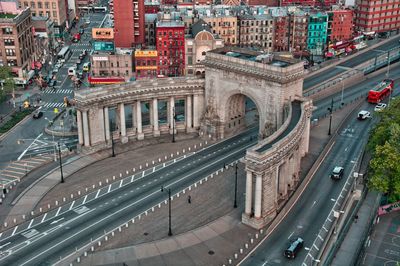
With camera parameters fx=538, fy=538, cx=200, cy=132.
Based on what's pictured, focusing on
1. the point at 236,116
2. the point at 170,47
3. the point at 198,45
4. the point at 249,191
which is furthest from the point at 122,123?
the point at 198,45

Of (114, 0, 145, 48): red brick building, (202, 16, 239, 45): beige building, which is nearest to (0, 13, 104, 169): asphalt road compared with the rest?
(114, 0, 145, 48): red brick building

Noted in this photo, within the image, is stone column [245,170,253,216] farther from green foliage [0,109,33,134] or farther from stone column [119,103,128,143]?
green foliage [0,109,33,134]

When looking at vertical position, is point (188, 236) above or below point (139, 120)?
below

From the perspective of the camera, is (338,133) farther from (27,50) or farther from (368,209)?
(27,50)

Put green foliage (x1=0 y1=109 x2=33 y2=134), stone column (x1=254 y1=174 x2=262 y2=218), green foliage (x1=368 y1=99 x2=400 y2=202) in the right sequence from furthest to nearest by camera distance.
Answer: green foliage (x1=0 y1=109 x2=33 y2=134) < green foliage (x1=368 y1=99 x2=400 y2=202) < stone column (x1=254 y1=174 x2=262 y2=218)

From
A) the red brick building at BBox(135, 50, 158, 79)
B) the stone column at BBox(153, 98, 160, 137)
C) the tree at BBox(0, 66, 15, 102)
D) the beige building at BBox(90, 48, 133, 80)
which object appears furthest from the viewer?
the red brick building at BBox(135, 50, 158, 79)

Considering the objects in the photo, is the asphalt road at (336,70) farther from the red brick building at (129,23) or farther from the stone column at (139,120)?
the stone column at (139,120)

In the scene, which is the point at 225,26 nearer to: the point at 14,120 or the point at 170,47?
the point at 170,47
